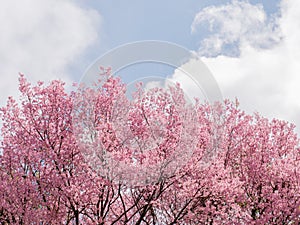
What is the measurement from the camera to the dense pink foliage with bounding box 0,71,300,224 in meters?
11.5

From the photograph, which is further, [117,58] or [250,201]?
[250,201]

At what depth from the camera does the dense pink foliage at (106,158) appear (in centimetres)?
1148

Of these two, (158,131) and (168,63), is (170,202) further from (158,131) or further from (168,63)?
(168,63)

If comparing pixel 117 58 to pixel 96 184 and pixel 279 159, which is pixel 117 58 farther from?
pixel 279 159

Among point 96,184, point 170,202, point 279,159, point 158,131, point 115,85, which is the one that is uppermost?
point 279,159

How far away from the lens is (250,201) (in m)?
16.2

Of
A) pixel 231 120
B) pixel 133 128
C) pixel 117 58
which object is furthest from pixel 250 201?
pixel 117 58

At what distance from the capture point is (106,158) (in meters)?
11.2

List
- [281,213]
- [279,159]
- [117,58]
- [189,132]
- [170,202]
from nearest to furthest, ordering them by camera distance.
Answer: [117,58] < [189,132] < [170,202] < [281,213] < [279,159]

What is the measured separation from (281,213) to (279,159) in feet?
7.75

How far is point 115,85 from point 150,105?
1.44 metres

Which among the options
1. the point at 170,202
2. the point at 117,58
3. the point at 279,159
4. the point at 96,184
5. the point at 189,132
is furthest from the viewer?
the point at 279,159

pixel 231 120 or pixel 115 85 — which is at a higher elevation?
pixel 231 120

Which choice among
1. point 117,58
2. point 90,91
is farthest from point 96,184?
point 117,58
